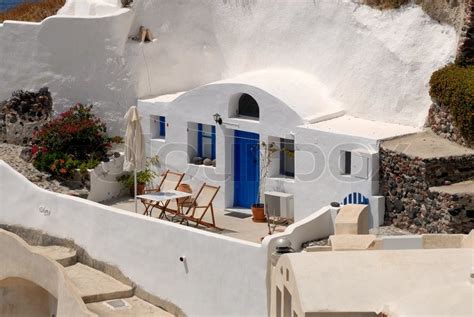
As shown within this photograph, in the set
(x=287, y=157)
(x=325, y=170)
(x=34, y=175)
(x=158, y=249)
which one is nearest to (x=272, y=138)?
(x=287, y=157)

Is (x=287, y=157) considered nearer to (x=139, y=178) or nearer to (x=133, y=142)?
(x=133, y=142)

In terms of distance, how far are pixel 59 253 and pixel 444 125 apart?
859 centimetres

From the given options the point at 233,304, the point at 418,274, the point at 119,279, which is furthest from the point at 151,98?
the point at 418,274

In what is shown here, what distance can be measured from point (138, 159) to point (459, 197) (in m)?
7.24

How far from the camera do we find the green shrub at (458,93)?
25047 millimetres

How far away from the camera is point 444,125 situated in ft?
85.3

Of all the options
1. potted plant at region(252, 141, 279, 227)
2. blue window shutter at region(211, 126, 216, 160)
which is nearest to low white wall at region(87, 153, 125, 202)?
blue window shutter at region(211, 126, 216, 160)

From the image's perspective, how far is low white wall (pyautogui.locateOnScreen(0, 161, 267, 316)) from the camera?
2422cm

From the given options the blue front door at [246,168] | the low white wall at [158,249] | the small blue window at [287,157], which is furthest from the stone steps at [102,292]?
the small blue window at [287,157]

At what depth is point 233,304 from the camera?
24422 millimetres

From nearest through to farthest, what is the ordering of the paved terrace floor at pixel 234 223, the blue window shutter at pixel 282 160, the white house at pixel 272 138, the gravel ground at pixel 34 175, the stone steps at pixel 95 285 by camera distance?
the stone steps at pixel 95 285 → the white house at pixel 272 138 → the paved terrace floor at pixel 234 223 → the blue window shutter at pixel 282 160 → the gravel ground at pixel 34 175

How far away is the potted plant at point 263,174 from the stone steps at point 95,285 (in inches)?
131

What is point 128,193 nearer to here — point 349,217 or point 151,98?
point 151,98

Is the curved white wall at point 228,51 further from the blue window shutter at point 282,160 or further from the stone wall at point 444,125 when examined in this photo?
the blue window shutter at point 282,160
